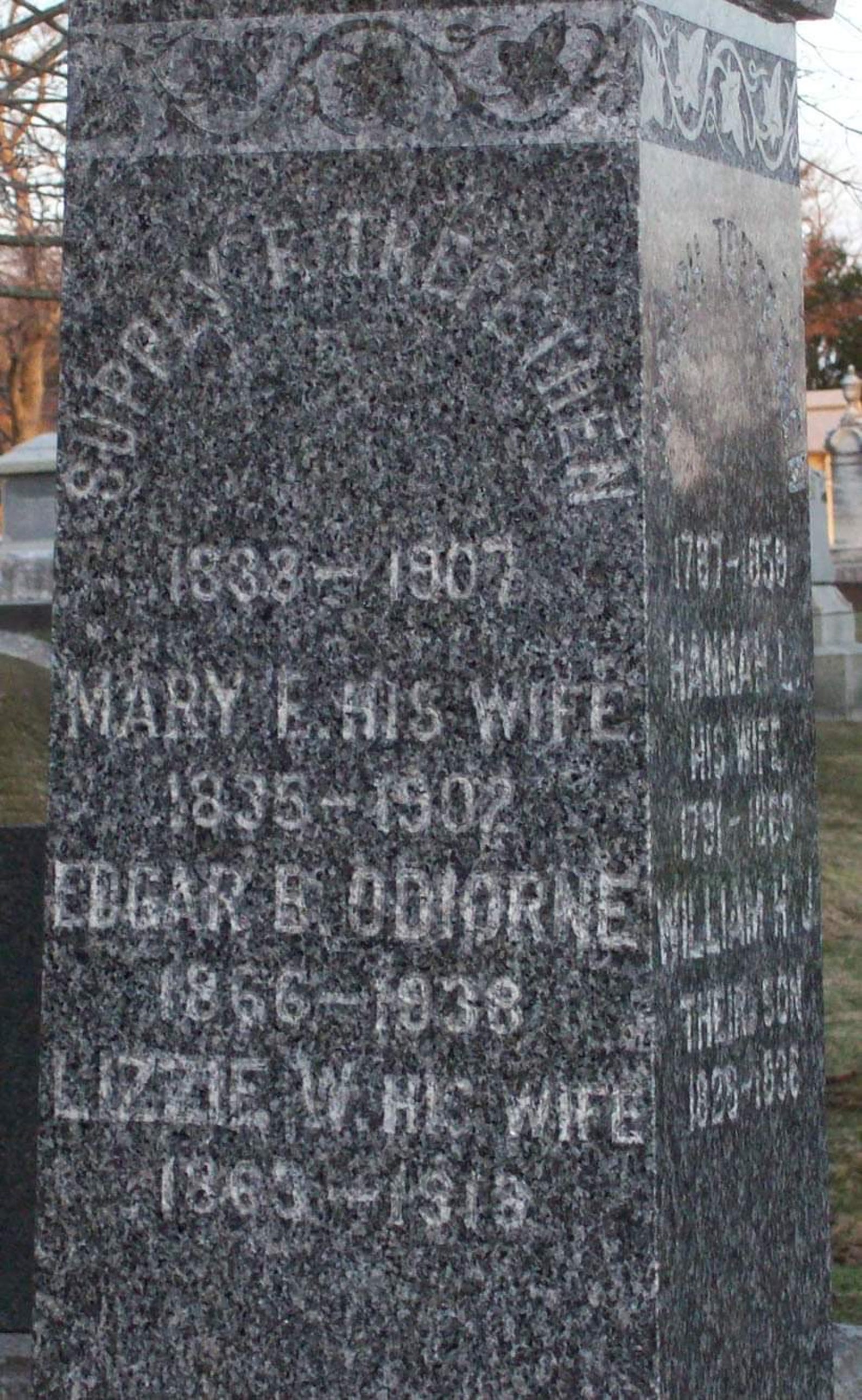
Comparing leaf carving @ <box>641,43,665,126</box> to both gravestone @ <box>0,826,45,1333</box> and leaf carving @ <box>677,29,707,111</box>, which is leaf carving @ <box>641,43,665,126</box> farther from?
gravestone @ <box>0,826,45,1333</box>

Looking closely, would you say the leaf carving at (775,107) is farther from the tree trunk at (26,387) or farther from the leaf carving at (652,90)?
the tree trunk at (26,387)

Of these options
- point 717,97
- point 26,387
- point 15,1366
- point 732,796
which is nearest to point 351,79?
point 717,97

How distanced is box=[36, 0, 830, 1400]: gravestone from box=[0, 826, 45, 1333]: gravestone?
1.11m

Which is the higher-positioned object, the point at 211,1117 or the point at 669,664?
the point at 669,664

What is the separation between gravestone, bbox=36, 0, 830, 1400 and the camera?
3.24 m

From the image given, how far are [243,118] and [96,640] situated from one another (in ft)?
2.76

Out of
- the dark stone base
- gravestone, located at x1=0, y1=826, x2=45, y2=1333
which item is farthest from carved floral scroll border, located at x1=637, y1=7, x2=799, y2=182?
the dark stone base

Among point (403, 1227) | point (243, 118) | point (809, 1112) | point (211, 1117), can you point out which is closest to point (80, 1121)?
point (211, 1117)

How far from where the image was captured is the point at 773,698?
384 cm

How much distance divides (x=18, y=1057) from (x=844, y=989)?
17.8 feet

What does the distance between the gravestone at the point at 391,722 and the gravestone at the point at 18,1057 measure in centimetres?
111

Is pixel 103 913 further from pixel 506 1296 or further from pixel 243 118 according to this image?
pixel 243 118

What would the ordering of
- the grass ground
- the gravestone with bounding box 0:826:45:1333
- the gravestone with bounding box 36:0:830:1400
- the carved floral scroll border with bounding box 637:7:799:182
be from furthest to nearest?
1. the grass ground
2. the gravestone with bounding box 0:826:45:1333
3. the carved floral scroll border with bounding box 637:7:799:182
4. the gravestone with bounding box 36:0:830:1400

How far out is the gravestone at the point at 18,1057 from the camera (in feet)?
14.9
